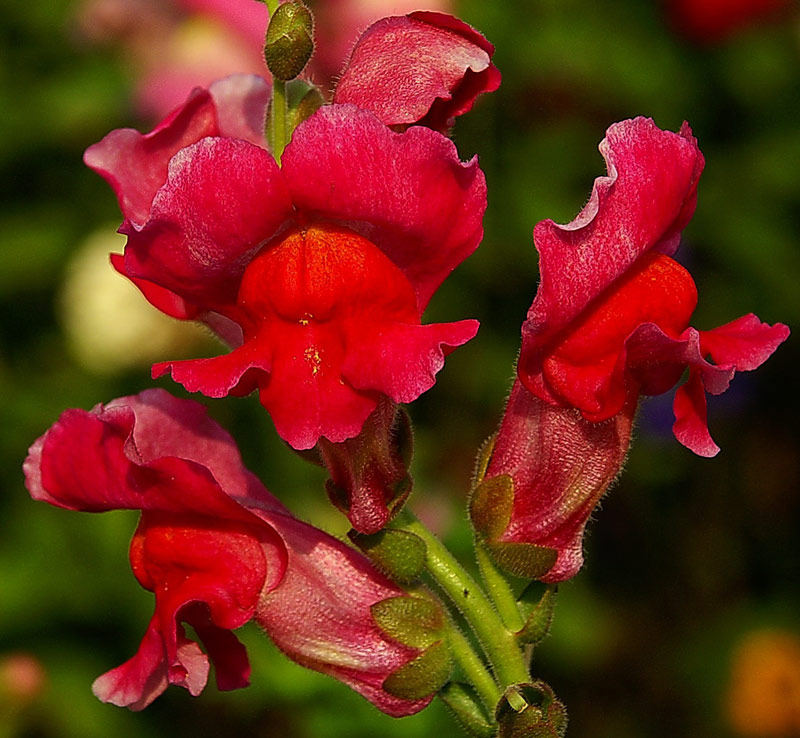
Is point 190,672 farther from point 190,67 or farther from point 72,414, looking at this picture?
point 190,67

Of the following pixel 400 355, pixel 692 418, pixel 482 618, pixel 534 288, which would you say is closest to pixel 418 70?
pixel 400 355

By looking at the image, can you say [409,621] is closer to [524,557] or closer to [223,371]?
[524,557]

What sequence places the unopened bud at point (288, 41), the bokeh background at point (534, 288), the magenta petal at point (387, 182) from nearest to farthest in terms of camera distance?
1. the magenta petal at point (387, 182)
2. the unopened bud at point (288, 41)
3. the bokeh background at point (534, 288)

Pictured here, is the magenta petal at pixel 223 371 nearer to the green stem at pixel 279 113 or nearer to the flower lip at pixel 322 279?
the flower lip at pixel 322 279

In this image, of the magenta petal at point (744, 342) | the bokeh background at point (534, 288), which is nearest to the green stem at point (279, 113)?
the magenta petal at point (744, 342)

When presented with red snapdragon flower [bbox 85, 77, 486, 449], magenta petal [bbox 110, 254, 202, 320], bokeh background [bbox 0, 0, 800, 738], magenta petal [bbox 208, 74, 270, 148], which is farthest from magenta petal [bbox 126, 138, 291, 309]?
bokeh background [bbox 0, 0, 800, 738]

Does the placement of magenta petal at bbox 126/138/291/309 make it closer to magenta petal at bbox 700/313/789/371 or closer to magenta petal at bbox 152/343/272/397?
magenta petal at bbox 152/343/272/397
